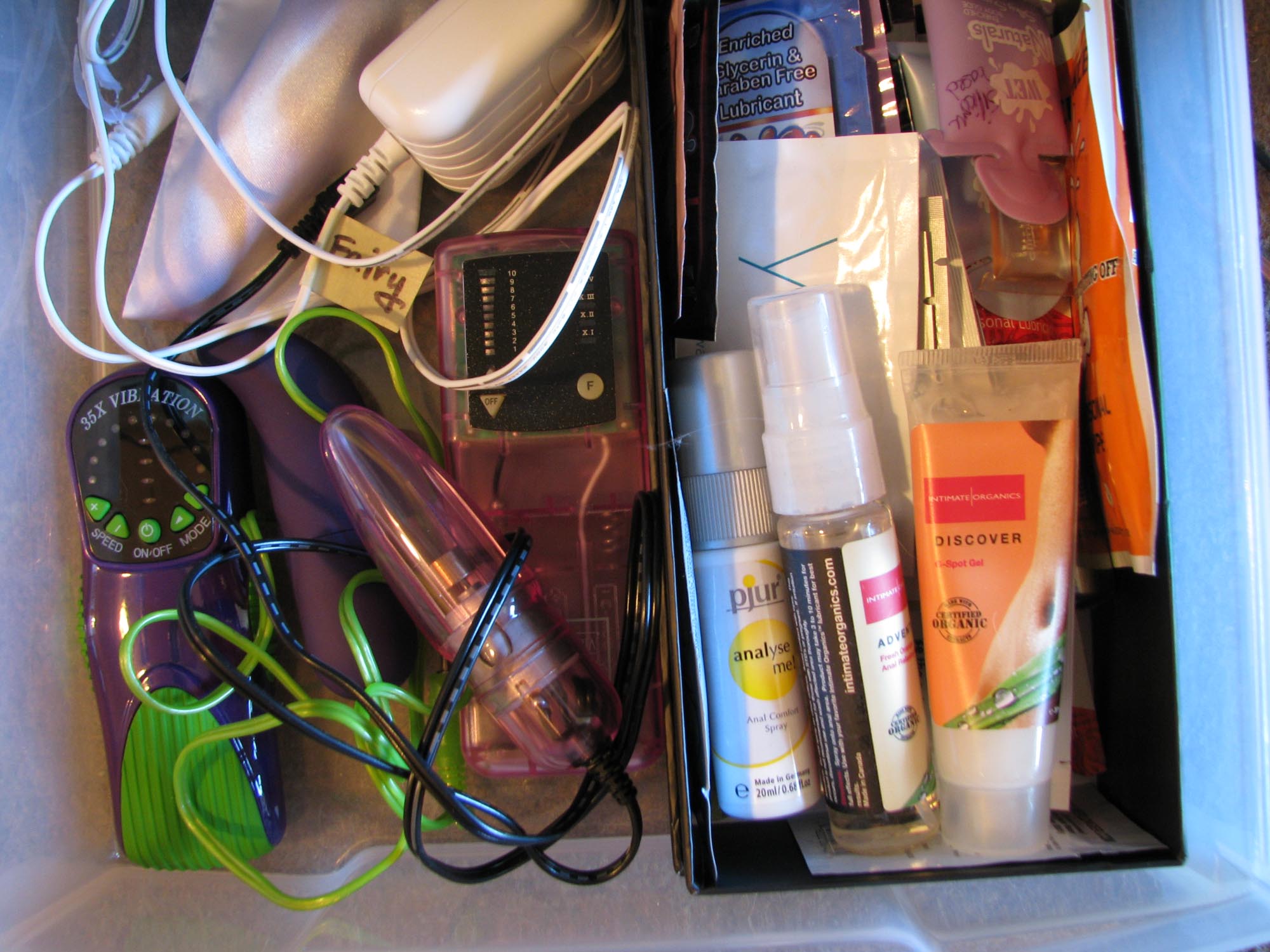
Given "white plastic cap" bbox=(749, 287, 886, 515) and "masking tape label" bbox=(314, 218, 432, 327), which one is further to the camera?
"masking tape label" bbox=(314, 218, 432, 327)

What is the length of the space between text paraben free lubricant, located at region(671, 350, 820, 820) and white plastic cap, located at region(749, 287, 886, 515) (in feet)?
0.09

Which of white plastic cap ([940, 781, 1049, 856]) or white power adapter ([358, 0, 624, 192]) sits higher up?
white power adapter ([358, 0, 624, 192])

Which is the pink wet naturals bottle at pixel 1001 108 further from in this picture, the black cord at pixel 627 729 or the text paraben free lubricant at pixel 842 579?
the black cord at pixel 627 729

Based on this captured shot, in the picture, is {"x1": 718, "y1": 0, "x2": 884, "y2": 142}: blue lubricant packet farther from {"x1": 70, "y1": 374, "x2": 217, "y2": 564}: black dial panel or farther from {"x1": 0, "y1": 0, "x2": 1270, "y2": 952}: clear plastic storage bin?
{"x1": 70, "y1": 374, "x2": 217, "y2": 564}: black dial panel

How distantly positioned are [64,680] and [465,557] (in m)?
0.28

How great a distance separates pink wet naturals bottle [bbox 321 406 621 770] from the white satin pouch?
0.15m

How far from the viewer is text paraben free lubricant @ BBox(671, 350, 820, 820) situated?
0.41 m

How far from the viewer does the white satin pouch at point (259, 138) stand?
19.0 inches

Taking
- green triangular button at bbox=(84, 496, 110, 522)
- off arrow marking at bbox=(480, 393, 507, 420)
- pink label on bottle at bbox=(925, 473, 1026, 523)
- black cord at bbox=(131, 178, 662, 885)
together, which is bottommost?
black cord at bbox=(131, 178, 662, 885)

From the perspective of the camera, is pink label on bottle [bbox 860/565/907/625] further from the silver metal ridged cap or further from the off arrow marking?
the off arrow marking

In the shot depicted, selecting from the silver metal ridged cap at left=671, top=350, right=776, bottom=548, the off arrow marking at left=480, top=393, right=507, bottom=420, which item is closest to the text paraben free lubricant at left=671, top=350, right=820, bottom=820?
the silver metal ridged cap at left=671, top=350, right=776, bottom=548

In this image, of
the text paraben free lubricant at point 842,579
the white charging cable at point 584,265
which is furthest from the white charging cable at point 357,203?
the text paraben free lubricant at point 842,579

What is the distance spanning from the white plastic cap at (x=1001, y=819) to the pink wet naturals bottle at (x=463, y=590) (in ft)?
0.57

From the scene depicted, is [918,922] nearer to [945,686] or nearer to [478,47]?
[945,686]
